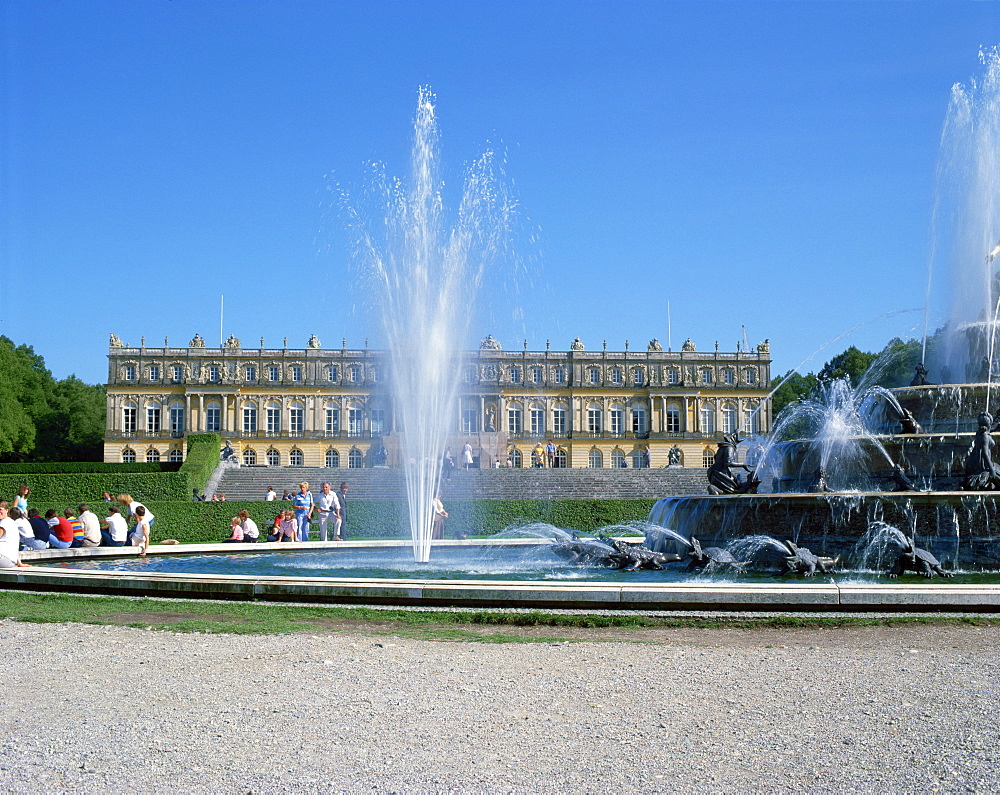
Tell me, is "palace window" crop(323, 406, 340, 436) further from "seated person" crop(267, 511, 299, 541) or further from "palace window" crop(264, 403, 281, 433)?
"seated person" crop(267, 511, 299, 541)

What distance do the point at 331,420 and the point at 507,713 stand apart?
68196 mm

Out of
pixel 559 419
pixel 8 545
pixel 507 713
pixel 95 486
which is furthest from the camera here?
pixel 559 419

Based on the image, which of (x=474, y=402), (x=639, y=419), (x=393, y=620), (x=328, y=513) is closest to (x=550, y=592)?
(x=393, y=620)

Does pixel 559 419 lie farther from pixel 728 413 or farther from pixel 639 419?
pixel 728 413

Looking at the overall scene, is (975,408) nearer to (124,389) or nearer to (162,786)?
(162,786)

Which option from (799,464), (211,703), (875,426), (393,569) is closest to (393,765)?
(211,703)

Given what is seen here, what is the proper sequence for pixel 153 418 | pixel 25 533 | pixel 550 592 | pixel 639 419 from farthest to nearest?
pixel 639 419 < pixel 153 418 < pixel 25 533 < pixel 550 592

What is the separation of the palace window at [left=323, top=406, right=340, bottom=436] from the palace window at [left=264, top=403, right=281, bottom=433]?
325 centimetres

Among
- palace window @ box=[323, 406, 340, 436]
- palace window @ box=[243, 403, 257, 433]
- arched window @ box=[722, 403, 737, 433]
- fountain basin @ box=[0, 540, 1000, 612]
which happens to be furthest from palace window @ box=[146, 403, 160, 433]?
fountain basin @ box=[0, 540, 1000, 612]

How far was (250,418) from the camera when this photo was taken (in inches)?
2810

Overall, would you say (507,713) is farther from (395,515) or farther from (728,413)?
(728,413)

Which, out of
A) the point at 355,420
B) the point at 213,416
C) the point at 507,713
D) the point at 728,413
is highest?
the point at 213,416

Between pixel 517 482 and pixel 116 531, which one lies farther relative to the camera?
pixel 517 482

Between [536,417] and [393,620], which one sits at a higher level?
Result: [536,417]
